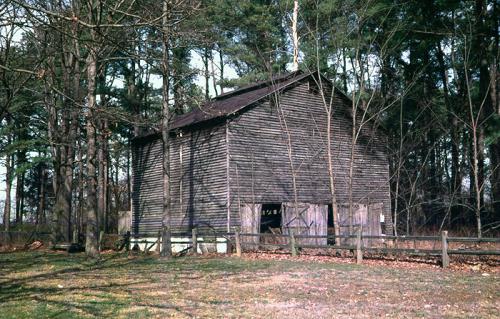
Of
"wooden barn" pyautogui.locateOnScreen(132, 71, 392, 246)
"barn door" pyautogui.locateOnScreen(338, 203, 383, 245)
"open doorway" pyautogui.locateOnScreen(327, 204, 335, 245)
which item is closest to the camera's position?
"wooden barn" pyautogui.locateOnScreen(132, 71, 392, 246)

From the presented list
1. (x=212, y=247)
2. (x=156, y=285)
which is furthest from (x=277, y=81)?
(x=156, y=285)

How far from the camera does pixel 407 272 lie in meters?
15.4

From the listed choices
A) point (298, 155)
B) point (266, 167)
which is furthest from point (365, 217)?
point (266, 167)

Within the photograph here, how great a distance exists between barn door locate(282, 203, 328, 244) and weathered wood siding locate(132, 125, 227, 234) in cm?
307

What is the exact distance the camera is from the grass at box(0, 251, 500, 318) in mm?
Result: 8953

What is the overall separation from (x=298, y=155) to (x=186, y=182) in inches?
216

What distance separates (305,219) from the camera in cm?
2611

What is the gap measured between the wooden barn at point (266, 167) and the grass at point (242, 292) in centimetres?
872

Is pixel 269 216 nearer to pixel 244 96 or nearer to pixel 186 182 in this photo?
pixel 186 182

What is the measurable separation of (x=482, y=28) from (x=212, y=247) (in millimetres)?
16607

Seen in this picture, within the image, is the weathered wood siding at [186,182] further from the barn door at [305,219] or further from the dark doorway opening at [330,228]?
the dark doorway opening at [330,228]

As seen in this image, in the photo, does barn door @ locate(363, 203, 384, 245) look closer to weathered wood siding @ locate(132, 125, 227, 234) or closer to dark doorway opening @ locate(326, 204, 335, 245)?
dark doorway opening @ locate(326, 204, 335, 245)

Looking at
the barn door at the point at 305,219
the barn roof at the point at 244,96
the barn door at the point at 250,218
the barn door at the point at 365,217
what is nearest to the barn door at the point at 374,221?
the barn door at the point at 365,217

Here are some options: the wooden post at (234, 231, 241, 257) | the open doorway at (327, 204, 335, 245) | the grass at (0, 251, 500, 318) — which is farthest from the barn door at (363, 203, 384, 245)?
the grass at (0, 251, 500, 318)
